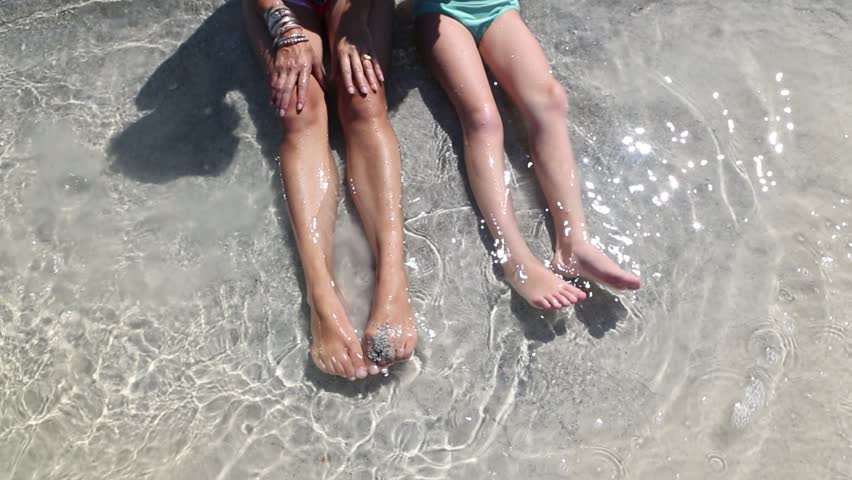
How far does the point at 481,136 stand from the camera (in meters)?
3.27

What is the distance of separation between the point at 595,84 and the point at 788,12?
1081 mm

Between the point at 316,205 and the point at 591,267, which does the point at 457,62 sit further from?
the point at 591,267

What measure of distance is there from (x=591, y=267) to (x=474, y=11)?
4.32ft

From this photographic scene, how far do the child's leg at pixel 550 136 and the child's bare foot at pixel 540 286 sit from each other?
0.35 ft

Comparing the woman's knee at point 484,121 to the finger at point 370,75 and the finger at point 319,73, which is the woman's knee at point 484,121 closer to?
the finger at point 370,75

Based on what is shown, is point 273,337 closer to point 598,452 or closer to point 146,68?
point 598,452

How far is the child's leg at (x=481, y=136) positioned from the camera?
304 cm

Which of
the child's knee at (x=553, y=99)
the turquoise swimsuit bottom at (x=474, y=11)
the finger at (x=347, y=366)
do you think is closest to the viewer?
the finger at (x=347, y=366)

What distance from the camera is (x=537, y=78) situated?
3.27 metres

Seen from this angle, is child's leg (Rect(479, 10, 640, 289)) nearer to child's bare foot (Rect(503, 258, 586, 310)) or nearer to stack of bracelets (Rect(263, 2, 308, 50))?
child's bare foot (Rect(503, 258, 586, 310))

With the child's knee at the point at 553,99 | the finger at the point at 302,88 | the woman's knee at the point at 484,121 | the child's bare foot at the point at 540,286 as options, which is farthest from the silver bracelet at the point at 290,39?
the child's bare foot at the point at 540,286

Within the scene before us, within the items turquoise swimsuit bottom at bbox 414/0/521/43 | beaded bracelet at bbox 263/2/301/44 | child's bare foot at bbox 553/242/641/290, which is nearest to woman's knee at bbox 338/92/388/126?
beaded bracelet at bbox 263/2/301/44

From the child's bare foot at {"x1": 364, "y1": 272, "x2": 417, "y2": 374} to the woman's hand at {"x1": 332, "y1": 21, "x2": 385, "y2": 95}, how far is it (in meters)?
0.85

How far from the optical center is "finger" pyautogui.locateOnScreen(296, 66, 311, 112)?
122 inches
